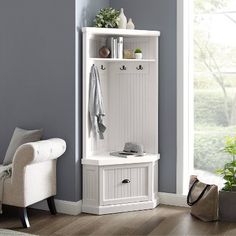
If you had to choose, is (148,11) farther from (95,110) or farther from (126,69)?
(95,110)

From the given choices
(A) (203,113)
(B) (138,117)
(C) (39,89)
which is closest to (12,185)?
(C) (39,89)

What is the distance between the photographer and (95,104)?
461cm

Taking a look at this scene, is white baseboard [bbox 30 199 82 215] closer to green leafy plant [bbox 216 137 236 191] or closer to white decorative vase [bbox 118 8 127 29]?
green leafy plant [bbox 216 137 236 191]

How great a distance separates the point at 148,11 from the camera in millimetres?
4840

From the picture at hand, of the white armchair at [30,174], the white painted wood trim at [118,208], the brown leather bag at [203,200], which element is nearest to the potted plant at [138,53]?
the white armchair at [30,174]

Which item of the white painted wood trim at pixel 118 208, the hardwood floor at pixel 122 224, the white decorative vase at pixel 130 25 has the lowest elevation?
the hardwood floor at pixel 122 224

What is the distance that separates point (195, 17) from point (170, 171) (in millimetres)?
1570

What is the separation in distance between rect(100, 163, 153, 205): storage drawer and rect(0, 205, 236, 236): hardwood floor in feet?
0.51

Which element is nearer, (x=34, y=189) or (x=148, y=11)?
(x=34, y=189)

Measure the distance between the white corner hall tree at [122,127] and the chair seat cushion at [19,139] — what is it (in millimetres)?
453

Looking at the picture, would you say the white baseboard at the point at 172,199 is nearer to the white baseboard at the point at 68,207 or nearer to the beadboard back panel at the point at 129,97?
the beadboard back panel at the point at 129,97

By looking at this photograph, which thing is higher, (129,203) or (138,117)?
(138,117)

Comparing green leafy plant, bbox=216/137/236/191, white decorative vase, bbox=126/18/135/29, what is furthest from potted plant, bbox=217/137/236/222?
white decorative vase, bbox=126/18/135/29

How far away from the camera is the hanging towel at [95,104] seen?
4.60 m
